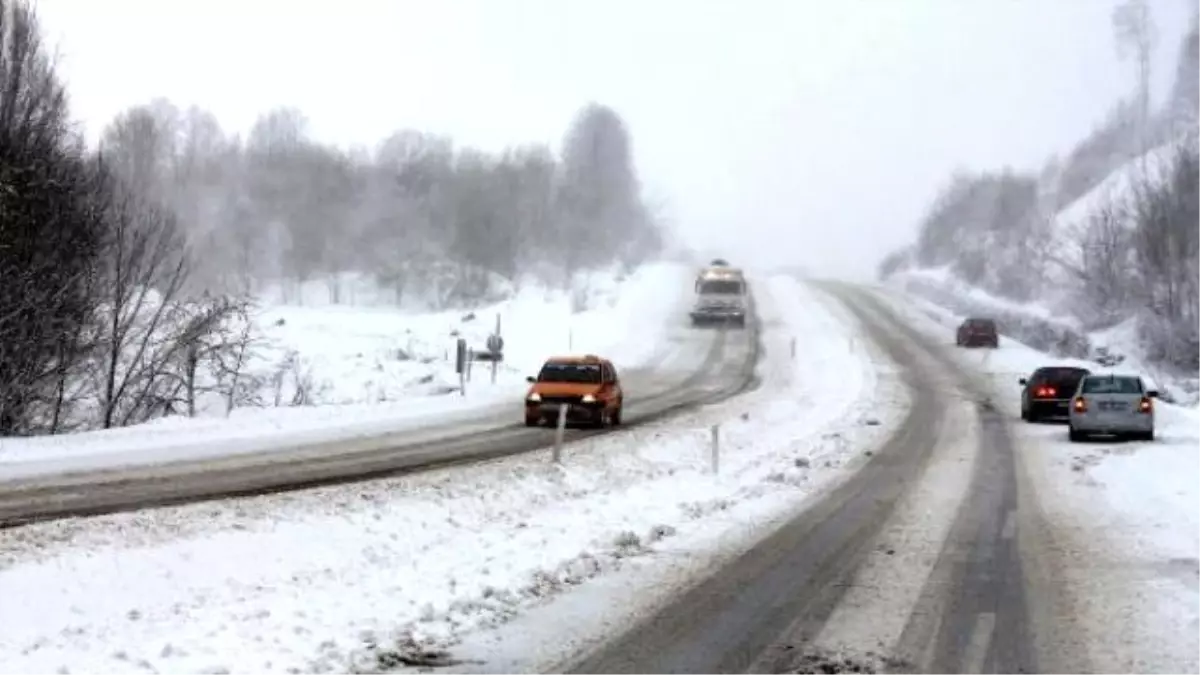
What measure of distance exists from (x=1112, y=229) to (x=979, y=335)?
732 inches

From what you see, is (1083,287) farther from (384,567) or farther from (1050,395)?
(384,567)

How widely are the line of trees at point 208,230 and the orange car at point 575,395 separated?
873 centimetres

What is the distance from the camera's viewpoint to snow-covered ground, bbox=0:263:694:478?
77.4ft

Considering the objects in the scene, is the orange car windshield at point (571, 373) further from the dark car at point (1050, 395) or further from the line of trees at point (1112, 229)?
the line of trees at point (1112, 229)

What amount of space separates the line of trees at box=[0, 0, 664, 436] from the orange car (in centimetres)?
873

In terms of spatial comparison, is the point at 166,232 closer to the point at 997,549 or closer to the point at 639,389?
the point at 639,389

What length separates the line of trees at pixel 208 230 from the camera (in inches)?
1087

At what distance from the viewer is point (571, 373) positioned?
3266 cm

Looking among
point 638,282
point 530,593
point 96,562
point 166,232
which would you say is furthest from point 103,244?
point 638,282

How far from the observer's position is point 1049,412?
37406 mm

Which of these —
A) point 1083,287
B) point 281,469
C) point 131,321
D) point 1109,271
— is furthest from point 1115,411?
point 1083,287

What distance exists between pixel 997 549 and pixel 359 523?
7.04 metres

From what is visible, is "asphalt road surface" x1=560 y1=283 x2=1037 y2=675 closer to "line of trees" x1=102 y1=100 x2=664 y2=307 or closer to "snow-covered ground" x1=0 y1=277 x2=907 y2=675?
"snow-covered ground" x1=0 y1=277 x2=907 y2=675

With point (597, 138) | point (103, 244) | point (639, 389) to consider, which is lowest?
point (639, 389)
